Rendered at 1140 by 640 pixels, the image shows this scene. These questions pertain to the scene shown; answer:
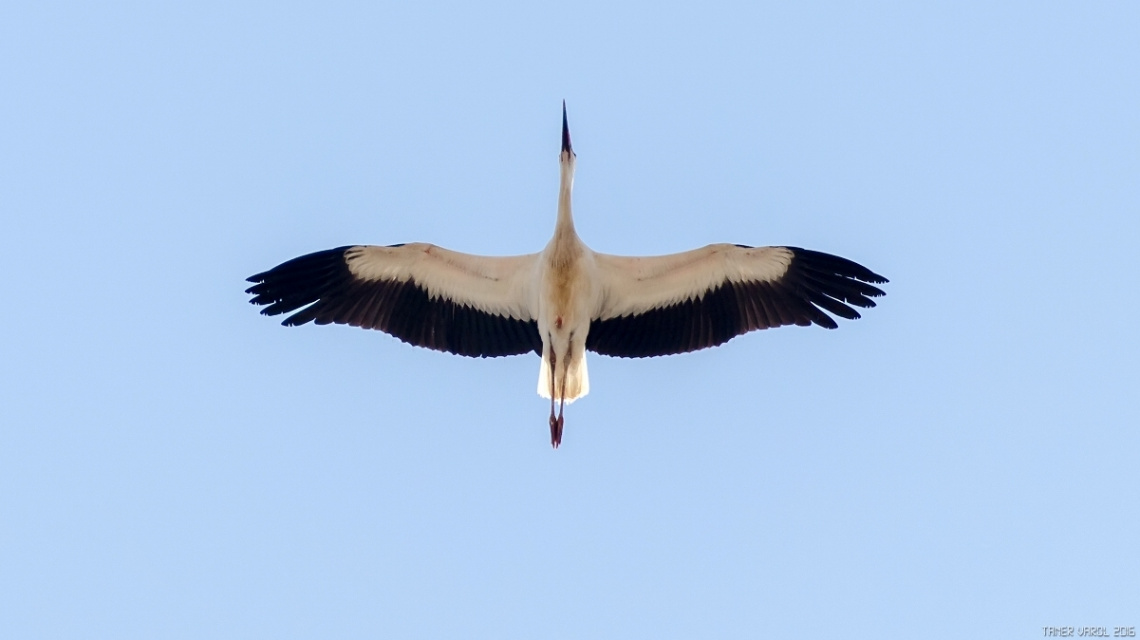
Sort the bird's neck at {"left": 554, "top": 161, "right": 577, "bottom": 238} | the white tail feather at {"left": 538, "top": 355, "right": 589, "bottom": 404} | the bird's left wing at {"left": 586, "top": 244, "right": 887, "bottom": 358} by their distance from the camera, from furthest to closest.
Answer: the white tail feather at {"left": 538, "top": 355, "right": 589, "bottom": 404}
the bird's left wing at {"left": 586, "top": 244, "right": 887, "bottom": 358}
the bird's neck at {"left": 554, "top": 161, "right": 577, "bottom": 238}

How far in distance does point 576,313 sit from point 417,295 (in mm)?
1611

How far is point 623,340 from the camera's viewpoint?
32.6ft

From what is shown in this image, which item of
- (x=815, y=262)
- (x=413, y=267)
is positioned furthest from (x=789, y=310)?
(x=413, y=267)

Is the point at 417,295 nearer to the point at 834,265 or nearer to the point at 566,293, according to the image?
the point at 566,293

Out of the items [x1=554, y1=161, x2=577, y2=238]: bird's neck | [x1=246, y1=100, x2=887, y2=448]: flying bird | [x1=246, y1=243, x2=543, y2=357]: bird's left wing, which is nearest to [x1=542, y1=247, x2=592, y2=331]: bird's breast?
[x1=246, y1=100, x2=887, y2=448]: flying bird

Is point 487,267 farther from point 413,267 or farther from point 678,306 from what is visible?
point 678,306

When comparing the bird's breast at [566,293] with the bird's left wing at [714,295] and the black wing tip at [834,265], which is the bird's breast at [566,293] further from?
the black wing tip at [834,265]

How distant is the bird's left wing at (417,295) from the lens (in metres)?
9.65

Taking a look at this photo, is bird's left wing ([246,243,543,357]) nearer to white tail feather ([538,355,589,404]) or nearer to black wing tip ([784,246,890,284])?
white tail feather ([538,355,589,404])

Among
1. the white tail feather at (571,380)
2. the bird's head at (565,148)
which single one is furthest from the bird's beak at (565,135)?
the white tail feather at (571,380)

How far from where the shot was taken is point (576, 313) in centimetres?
918

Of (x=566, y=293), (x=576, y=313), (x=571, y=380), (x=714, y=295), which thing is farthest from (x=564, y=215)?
(x=714, y=295)

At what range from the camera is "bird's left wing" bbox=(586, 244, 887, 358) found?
9.40 metres

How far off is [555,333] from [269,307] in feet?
8.28
